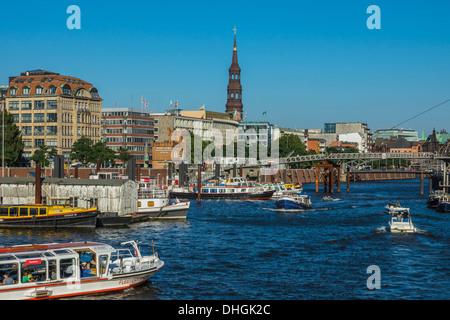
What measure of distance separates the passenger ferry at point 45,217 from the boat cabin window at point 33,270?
27.1m

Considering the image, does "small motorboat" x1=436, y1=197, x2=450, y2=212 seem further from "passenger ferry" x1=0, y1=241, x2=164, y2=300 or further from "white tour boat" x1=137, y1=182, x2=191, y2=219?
"passenger ferry" x1=0, y1=241, x2=164, y2=300

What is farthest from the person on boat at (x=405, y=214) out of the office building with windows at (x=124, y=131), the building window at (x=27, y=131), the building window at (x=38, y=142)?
the office building with windows at (x=124, y=131)

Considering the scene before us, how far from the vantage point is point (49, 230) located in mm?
63125

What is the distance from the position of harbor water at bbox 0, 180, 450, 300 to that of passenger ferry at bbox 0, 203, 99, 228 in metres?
1.18

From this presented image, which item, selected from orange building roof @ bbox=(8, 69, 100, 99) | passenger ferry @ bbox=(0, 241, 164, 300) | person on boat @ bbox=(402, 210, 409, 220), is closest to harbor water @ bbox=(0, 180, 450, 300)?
passenger ferry @ bbox=(0, 241, 164, 300)

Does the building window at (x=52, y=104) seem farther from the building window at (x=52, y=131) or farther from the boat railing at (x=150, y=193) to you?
the boat railing at (x=150, y=193)

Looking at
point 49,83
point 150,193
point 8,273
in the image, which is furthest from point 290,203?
point 49,83

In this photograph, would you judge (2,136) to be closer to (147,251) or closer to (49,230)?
(49,230)

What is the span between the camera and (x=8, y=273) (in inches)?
1428

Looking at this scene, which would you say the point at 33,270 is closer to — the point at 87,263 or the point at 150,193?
the point at 87,263

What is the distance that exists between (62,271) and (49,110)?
400 ft

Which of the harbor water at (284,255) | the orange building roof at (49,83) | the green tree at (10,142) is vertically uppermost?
the orange building roof at (49,83)

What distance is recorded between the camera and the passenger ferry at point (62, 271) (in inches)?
1410
